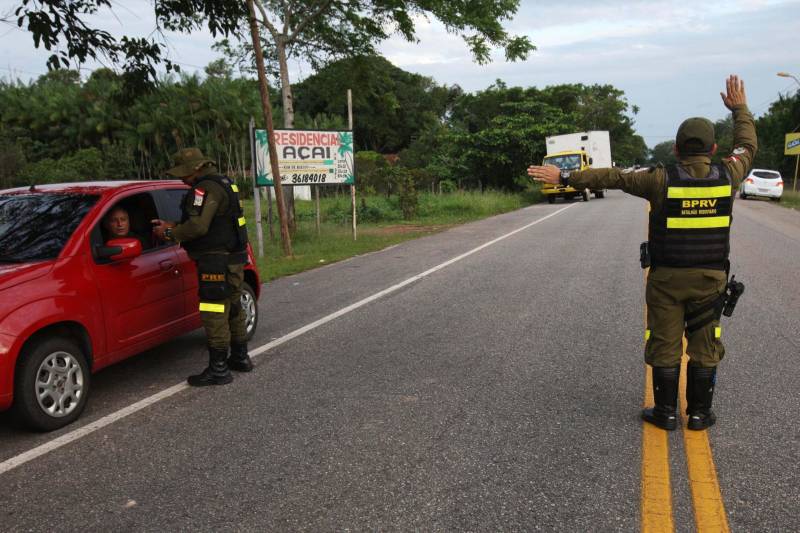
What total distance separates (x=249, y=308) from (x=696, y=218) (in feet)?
13.5

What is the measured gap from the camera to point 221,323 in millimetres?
4980

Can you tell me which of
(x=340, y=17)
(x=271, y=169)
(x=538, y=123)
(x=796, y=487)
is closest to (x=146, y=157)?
(x=538, y=123)

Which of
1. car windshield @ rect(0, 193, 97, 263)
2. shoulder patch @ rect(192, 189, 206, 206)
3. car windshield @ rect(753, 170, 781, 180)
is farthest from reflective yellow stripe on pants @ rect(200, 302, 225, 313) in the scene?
car windshield @ rect(753, 170, 781, 180)

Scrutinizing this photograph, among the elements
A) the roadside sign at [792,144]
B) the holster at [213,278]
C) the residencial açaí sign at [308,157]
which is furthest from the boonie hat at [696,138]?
the roadside sign at [792,144]

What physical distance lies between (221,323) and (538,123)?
38476 millimetres

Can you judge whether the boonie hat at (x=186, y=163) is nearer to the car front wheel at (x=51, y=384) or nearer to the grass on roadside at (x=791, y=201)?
the car front wheel at (x=51, y=384)

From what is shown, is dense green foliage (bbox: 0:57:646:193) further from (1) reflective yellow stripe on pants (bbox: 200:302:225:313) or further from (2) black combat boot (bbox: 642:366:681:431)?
(2) black combat boot (bbox: 642:366:681:431)

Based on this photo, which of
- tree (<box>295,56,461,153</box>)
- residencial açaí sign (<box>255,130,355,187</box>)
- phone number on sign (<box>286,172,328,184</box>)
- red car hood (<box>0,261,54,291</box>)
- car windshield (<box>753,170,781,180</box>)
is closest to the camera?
red car hood (<box>0,261,54,291</box>)

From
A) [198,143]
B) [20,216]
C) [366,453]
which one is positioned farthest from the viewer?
[198,143]

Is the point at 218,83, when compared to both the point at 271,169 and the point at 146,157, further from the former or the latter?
the point at 271,169

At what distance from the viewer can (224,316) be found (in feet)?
16.4

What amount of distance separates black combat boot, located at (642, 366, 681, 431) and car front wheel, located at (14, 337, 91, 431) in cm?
377

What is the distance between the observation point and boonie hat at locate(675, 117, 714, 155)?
3.78m

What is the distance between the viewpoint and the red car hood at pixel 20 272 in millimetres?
3953
